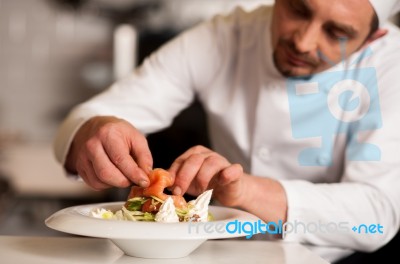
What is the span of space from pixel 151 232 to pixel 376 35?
0.66 meters

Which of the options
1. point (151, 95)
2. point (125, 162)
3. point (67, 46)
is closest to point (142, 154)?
point (125, 162)

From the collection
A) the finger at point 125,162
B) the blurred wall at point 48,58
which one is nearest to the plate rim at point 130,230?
the finger at point 125,162

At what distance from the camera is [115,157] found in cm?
82

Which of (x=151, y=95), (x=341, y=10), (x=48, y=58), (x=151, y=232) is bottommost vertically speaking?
(x=151, y=232)

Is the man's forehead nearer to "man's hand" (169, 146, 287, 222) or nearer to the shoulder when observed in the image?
the shoulder

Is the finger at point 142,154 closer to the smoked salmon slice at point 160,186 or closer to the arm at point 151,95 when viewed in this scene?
the smoked salmon slice at point 160,186

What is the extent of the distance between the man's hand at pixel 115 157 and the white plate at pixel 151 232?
0.29 feet

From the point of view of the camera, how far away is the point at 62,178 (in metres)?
2.67

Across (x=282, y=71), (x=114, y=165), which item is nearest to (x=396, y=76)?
(x=282, y=71)

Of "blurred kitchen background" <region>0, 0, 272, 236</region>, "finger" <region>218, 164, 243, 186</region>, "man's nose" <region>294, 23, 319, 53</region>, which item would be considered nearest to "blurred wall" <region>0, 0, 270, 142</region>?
"blurred kitchen background" <region>0, 0, 272, 236</region>

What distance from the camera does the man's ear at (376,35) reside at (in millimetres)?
1074

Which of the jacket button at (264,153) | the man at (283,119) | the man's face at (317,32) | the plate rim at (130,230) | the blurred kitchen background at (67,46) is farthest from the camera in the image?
the blurred kitchen background at (67,46)

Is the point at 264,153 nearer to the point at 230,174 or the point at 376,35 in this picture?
the point at 376,35

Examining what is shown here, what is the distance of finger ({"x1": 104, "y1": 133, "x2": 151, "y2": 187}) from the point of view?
764 millimetres
